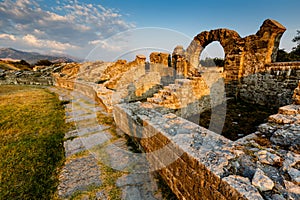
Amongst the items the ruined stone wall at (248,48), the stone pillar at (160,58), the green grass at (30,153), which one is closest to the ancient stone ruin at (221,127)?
the ruined stone wall at (248,48)

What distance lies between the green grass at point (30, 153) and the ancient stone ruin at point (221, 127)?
5.24 feet

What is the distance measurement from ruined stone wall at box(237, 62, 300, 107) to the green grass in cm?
800

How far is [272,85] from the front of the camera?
5.98 metres

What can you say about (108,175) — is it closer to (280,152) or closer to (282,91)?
(280,152)

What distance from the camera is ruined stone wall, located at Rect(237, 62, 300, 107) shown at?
5355mm

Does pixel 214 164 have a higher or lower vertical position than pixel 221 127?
higher

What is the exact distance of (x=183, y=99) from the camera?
4789mm

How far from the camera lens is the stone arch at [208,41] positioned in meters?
7.26

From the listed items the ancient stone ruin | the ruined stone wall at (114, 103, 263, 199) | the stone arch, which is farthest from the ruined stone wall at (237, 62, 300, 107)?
the ruined stone wall at (114, 103, 263, 199)

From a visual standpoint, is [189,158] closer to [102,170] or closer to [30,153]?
[102,170]

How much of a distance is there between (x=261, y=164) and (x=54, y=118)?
5352mm

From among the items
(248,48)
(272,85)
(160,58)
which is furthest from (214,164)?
(160,58)

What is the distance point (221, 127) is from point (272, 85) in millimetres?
3736

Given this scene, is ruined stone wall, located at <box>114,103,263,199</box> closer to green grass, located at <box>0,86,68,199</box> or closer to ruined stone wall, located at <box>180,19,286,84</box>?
green grass, located at <box>0,86,68,199</box>
